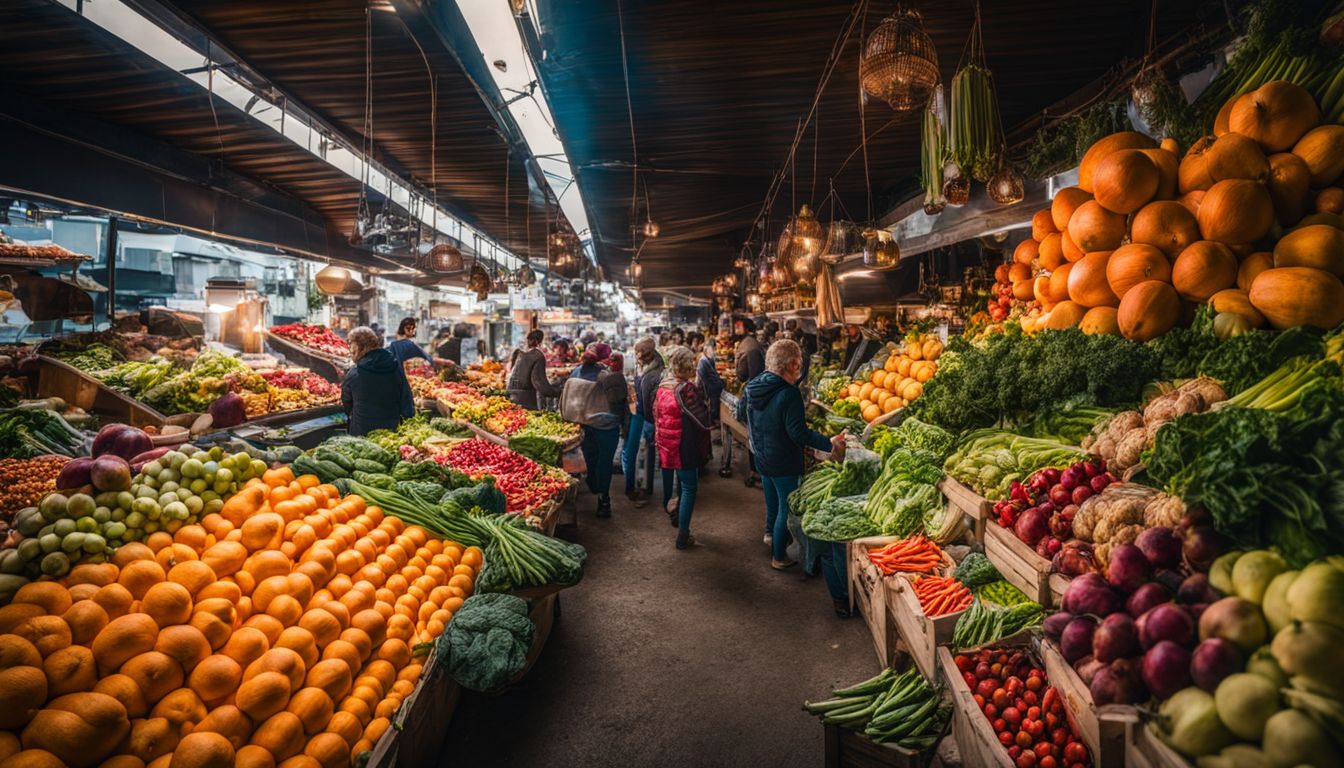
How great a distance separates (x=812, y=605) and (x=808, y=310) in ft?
18.3

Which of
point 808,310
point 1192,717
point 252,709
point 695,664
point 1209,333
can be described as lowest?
point 695,664

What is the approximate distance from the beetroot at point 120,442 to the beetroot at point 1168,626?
4409 millimetres

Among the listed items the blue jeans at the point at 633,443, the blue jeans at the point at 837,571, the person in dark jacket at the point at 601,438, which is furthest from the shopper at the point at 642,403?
the blue jeans at the point at 837,571

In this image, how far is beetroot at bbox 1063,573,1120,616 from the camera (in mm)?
1687

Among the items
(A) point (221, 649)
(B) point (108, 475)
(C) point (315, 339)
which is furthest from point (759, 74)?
(C) point (315, 339)

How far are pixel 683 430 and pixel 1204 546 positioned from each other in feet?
13.8

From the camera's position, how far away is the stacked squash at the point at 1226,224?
2.21 m

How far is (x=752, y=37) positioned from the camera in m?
3.52

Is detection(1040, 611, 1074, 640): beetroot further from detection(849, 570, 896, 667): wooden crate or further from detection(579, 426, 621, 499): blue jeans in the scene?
detection(579, 426, 621, 499): blue jeans

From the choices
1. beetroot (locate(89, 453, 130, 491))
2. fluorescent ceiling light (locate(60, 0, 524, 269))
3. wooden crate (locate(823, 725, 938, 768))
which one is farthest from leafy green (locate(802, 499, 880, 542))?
fluorescent ceiling light (locate(60, 0, 524, 269))

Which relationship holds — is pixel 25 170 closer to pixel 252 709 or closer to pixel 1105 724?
pixel 252 709

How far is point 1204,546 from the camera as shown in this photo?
1538mm

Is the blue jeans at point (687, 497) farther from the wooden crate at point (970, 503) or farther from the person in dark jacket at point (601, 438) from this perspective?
the wooden crate at point (970, 503)

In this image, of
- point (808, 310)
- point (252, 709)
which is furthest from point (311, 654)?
point (808, 310)
